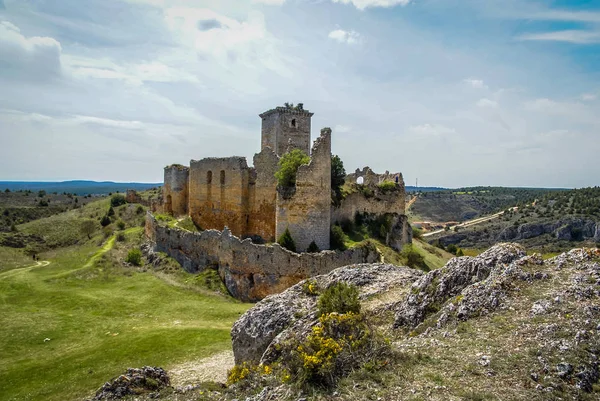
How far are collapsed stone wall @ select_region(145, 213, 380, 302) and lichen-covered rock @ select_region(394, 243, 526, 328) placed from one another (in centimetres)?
1190

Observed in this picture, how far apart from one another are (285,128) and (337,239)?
12.8 m

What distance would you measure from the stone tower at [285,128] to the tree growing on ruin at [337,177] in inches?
252

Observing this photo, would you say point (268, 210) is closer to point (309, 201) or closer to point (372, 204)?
point (309, 201)

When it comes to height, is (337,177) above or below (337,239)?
above

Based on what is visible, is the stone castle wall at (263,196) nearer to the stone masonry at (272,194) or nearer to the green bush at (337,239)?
the stone masonry at (272,194)

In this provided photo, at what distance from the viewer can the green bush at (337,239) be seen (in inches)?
1059

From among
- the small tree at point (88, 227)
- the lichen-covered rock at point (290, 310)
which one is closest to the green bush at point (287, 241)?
the lichen-covered rock at point (290, 310)

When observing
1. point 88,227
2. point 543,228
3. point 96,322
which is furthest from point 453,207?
point 96,322

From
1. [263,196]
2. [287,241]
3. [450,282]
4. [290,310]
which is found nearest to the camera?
[450,282]

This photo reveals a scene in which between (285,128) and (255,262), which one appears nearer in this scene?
(255,262)

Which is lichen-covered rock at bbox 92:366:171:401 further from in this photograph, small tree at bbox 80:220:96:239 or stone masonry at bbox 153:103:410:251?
small tree at bbox 80:220:96:239

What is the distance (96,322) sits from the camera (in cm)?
2191

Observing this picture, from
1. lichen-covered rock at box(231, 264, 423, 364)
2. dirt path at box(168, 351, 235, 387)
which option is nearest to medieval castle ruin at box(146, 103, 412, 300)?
dirt path at box(168, 351, 235, 387)

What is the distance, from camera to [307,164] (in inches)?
1021
